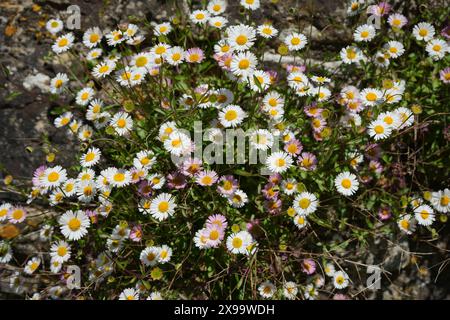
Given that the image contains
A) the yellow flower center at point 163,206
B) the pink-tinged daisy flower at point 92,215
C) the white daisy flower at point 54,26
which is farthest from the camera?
the white daisy flower at point 54,26

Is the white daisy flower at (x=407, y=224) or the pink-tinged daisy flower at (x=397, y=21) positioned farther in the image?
the pink-tinged daisy flower at (x=397, y=21)

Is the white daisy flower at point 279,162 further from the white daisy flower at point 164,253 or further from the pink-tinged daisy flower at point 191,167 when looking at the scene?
the white daisy flower at point 164,253

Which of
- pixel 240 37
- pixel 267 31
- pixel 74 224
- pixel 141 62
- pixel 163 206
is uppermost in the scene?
pixel 267 31

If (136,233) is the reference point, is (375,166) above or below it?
above

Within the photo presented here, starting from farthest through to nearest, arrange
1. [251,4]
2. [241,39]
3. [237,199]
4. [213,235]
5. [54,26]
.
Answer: [54,26] → [251,4] → [241,39] → [237,199] → [213,235]

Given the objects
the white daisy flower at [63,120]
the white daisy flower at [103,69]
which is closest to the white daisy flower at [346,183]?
the white daisy flower at [103,69]

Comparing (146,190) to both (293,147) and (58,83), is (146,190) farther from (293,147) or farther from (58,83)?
(58,83)

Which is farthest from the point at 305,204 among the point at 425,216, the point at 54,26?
the point at 54,26

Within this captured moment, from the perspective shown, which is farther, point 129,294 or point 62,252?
point 62,252
